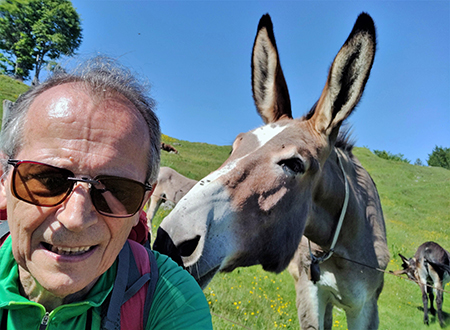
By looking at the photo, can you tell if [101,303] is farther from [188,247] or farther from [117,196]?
[188,247]

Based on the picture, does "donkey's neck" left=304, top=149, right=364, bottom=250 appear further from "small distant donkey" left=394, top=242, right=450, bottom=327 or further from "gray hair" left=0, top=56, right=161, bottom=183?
"small distant donkey" left=394, top=242, right=450, bottom=327

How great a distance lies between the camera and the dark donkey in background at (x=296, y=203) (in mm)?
1770

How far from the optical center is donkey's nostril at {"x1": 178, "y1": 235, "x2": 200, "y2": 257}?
5.56 ft

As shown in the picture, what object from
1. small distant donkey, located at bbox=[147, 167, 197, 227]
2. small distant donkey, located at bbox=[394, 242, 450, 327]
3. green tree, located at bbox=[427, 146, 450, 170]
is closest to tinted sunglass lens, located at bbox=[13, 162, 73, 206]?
small distant donkey, located at bbox=[394, 242, 450, 327]

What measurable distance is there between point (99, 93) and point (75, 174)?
0.38 m

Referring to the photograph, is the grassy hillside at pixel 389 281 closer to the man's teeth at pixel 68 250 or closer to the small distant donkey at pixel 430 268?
the small distant donkey at pixel 430 268

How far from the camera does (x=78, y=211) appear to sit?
105cm

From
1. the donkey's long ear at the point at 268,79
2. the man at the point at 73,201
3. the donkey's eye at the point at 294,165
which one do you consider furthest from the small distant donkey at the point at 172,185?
the man at the point at 73,201

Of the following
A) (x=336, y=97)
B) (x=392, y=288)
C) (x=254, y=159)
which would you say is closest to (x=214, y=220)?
(x=254, y=159)

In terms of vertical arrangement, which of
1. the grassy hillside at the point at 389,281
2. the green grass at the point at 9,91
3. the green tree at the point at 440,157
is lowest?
the grassy hillside at the point at 389,281

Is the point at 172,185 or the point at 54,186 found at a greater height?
the point at 172,185

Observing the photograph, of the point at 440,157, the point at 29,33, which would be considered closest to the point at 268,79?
the point at 29,33

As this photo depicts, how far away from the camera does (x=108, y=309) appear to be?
109 cm

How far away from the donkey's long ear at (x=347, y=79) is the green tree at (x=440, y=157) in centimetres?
5707
